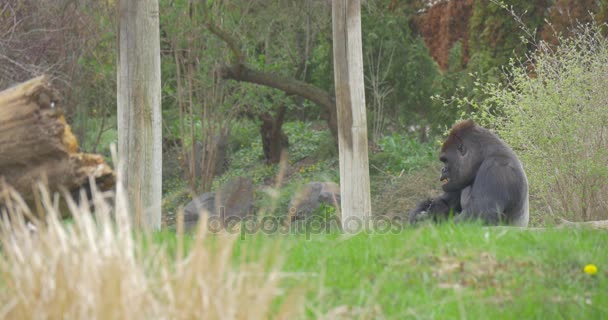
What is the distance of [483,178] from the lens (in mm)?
6629

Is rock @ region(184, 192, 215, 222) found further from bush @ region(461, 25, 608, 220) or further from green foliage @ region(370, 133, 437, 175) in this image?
bush @ region(461, 25, 608, 220)

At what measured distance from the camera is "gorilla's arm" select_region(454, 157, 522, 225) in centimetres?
657

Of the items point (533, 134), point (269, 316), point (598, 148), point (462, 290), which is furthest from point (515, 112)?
point (269, 316)

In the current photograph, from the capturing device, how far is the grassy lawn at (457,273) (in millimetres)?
3635

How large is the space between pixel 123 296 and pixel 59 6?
471 inches

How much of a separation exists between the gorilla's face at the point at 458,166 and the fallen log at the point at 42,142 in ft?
12.4

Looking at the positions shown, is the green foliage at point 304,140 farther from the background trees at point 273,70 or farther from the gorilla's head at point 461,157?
the gorilla's head at point 461,157

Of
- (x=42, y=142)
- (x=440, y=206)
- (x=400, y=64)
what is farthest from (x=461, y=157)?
(x=400, y=64)

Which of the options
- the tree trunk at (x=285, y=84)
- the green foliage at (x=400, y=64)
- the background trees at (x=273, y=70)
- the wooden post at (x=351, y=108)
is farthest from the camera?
the green foliage at (x=400, y=64)

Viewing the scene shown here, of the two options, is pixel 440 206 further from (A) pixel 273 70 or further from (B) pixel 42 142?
(A) pixel 273 70

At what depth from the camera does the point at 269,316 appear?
3.31 meters

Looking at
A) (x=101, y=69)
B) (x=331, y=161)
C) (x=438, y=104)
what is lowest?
(x=331, y=161)

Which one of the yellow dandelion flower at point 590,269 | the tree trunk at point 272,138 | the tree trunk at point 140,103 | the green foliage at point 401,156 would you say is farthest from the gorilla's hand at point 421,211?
the tree trunk at point 272,138

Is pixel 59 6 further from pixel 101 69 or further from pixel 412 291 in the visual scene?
pixel 412 291
